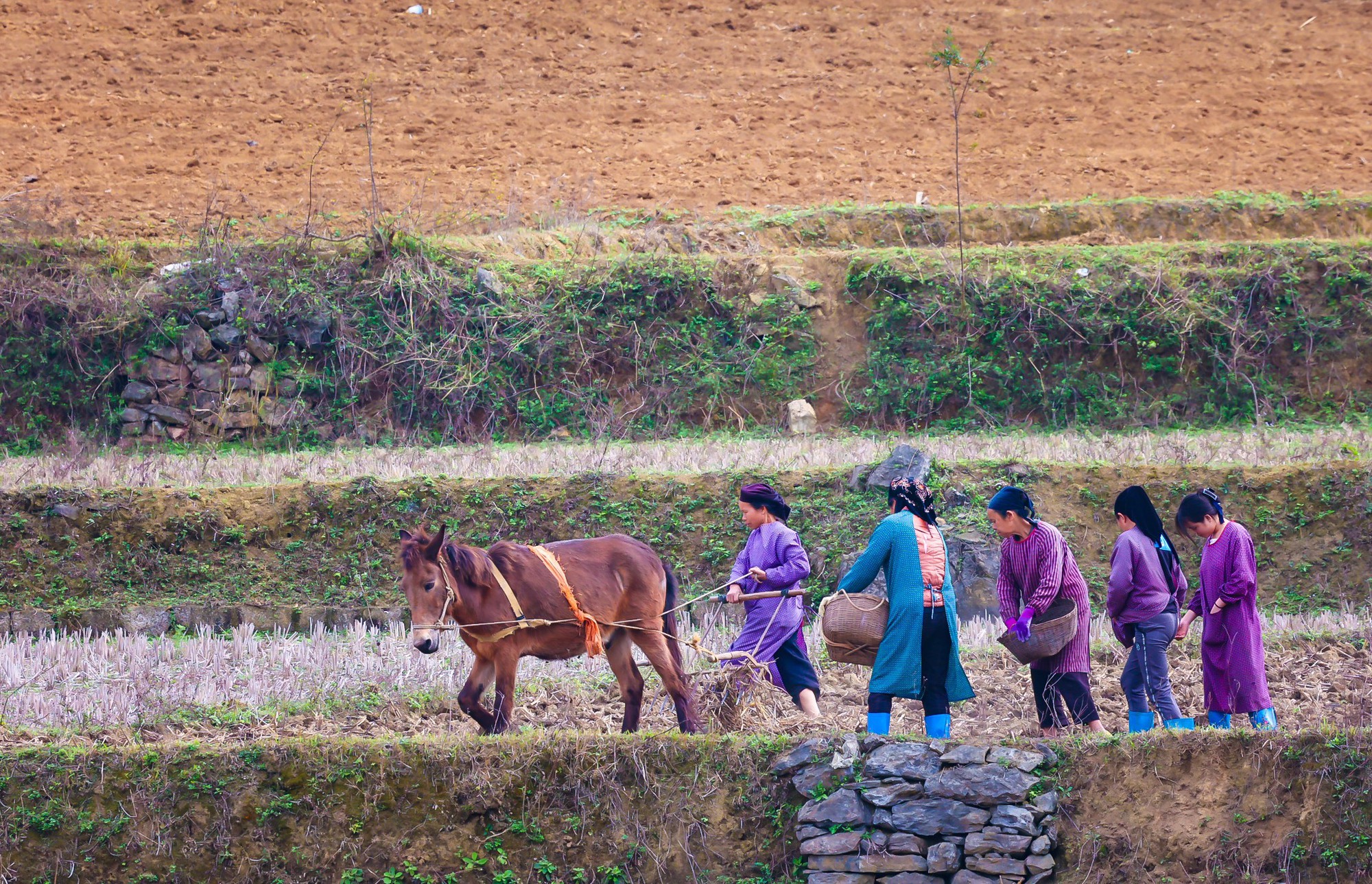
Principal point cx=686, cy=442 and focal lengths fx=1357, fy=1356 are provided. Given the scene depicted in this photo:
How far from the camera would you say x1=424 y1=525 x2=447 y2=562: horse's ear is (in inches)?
306

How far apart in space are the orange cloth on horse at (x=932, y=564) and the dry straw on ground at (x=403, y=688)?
880 mm

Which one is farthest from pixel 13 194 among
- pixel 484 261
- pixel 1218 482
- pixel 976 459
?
pixel 1218 482

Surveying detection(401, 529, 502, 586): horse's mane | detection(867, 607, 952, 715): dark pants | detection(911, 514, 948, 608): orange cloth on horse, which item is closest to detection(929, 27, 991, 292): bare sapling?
detection(911, 514, 948, 608): orange cloth on horse

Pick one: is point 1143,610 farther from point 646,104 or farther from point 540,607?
point 646,104

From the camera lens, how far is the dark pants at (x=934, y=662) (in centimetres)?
770

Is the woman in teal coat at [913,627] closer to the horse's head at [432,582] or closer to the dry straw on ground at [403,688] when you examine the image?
the dry straw on ground at [403,688]

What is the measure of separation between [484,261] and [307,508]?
526cm

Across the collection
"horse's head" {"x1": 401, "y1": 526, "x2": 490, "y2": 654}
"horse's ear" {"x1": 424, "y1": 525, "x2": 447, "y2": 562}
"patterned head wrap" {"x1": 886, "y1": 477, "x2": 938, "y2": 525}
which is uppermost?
"patterned head wrap" {"x1": 886, "y1": 477, "x2": 938, "y2": 525}

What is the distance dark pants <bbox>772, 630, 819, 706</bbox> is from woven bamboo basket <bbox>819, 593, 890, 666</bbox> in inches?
36.3

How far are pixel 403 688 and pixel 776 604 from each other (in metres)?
2.69

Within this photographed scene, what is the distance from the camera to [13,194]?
1867 cm

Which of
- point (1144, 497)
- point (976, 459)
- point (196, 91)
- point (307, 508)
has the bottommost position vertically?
point (307, 508)

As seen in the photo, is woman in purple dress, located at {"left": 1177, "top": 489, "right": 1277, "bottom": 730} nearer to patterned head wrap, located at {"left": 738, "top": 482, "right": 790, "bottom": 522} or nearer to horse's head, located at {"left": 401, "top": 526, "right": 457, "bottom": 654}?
patterned head wrap, located at {"left": 738, "top": 482, "right": 790, "bottom": 522}

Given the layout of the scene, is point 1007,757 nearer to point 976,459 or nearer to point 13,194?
point 976,459
